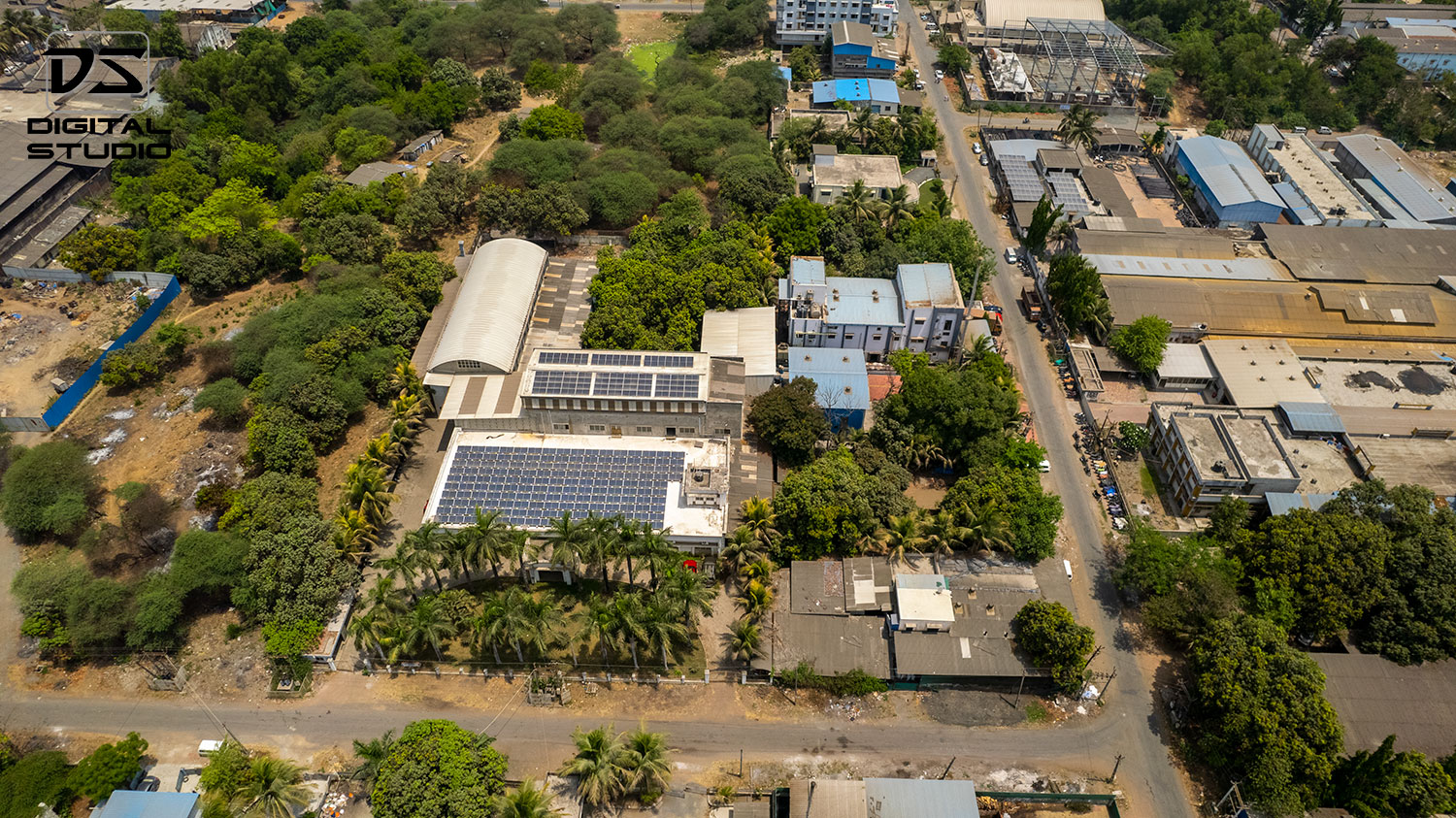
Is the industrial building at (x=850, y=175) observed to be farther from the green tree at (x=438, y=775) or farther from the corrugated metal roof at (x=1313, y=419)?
the green tree at (x=438, y=775)

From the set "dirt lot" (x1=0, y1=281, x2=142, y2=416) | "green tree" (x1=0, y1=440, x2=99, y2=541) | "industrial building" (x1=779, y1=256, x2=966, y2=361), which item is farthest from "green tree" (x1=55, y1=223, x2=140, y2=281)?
"industrial building" (x1=779, y1=256, x2=966, y2=361)

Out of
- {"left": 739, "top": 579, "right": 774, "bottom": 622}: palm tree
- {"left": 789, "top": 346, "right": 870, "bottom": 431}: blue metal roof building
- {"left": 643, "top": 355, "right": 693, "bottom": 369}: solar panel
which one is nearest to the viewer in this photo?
{"left": 739, "top": 579, "right": 774, "bottom": 622}: palm tree

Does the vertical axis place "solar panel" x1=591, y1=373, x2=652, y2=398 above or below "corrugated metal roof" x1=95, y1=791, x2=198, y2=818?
above

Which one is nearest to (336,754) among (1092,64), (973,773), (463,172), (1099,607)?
(973,773)

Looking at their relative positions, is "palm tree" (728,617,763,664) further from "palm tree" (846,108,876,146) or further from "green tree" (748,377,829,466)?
"palm tree" (846,108,876,146)

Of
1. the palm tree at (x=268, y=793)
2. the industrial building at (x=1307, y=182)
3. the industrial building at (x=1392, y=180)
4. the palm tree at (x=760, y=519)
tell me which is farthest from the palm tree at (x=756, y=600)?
the industrial building at (x=1392, y=180)

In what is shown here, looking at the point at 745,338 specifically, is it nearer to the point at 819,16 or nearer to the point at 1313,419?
the point at 1313,419
